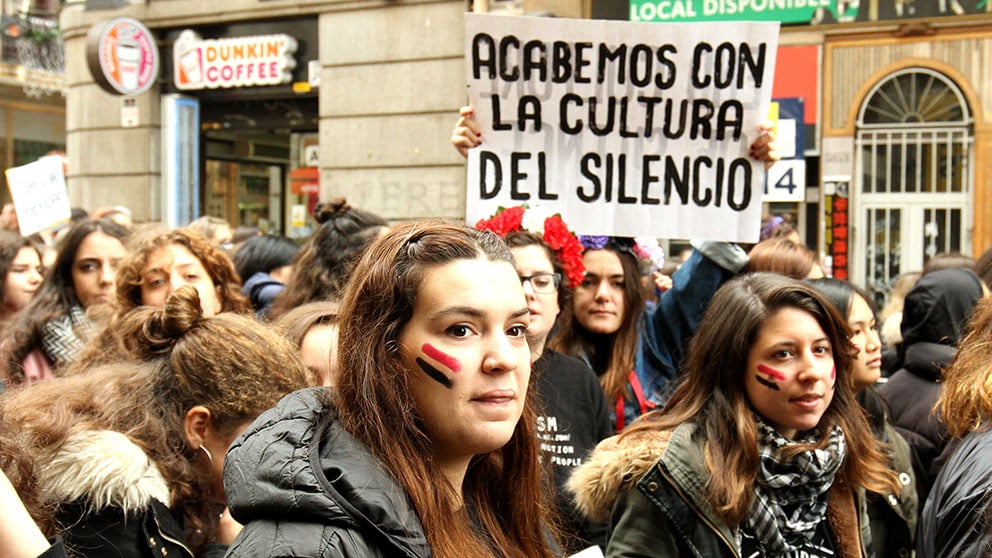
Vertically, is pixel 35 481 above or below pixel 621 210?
below

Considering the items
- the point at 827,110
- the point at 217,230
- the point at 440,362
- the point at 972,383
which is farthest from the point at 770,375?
the point at 827,110

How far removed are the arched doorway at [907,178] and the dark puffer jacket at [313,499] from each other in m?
11.4

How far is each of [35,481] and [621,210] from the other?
9.49 ft

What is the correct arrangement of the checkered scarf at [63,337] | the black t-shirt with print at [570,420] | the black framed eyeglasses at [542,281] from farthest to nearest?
1. the checkered scarf at [63,337]
2. the black framed eyeglasses at [542,281]
3. the black t-shirt with print at [570,420]

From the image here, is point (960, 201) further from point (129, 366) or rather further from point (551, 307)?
point (129, 366)

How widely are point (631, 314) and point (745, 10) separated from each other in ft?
27.2

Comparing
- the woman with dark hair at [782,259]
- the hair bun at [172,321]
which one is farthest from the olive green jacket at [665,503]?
the woman with dark hair at [782,259]

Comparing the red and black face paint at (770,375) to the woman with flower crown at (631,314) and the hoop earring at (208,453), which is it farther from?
the hoop earring at (208,453)

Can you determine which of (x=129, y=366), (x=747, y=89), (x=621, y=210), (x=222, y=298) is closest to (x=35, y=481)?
(x=129, y=366)

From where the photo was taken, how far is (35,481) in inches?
77.0

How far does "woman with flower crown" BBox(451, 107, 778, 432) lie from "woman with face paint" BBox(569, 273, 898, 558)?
1196 mm

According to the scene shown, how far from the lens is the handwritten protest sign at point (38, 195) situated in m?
6.69

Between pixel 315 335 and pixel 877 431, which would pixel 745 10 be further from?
pixel 315 335

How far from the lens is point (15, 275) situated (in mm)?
5199
